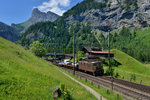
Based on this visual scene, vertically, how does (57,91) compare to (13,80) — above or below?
below

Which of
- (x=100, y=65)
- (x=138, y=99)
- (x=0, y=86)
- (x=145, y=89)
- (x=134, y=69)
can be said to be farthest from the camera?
(x=134, y=69)

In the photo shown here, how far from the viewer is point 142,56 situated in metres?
120

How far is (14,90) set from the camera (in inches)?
431

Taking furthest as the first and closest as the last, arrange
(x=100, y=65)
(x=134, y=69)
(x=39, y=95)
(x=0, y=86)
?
1. (x=134, y=69)
2. (x=100, y=65)
3. (x=39, y=95)
4. (x=0, y=86)

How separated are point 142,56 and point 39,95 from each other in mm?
132717

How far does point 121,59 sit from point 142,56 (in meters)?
73.0

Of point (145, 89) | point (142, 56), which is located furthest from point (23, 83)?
point (142, 56)

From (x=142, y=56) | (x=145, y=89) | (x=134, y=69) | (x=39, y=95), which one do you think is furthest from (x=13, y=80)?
(x=142, y=56)

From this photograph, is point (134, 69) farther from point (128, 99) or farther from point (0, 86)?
point (0, 86)

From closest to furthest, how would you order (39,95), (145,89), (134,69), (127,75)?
(39,95), (145,89), (127,75), (134,69)

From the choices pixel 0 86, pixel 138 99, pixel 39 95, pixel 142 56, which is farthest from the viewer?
pixel 142 56

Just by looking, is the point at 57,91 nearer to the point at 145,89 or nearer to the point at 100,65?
the point at 145,89

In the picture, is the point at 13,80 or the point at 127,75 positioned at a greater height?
the point at 13,80

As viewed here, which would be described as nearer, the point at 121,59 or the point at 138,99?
the point at 138,99
